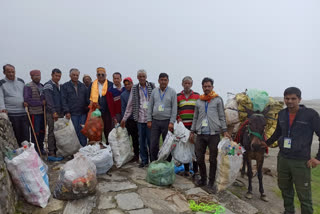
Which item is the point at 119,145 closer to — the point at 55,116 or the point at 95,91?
the point at 95,91

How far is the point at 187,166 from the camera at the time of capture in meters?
4.30

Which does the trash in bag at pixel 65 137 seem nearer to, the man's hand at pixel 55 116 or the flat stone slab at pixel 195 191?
the man's hand at pixel 55 116

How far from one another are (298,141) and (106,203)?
2.78 m

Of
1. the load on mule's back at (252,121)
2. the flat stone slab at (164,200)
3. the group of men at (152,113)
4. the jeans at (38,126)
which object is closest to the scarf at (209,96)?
the group of men at (152,113)

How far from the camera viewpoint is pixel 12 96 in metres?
4.09

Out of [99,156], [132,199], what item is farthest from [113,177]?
[132,199]

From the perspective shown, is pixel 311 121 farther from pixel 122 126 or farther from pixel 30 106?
pixel 30 106

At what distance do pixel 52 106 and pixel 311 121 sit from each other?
4551 mm

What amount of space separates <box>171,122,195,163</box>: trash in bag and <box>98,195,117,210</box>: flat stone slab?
4.74 feet

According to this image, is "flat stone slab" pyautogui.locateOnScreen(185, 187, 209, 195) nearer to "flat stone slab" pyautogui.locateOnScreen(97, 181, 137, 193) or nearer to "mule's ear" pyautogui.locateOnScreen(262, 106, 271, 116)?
"flat stone slab" pyautogui.locateOnScreen(97, 181, 137, 193)

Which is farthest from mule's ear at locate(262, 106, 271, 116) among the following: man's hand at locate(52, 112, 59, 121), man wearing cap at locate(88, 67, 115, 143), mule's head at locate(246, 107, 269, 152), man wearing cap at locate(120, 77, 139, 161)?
man's hand at locate(52, 112, 59, 121)

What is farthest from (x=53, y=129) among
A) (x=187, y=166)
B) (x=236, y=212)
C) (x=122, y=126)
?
(x=236, y=212)

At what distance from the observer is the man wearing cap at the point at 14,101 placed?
13.2ft

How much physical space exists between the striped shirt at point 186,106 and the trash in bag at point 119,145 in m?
1.27
